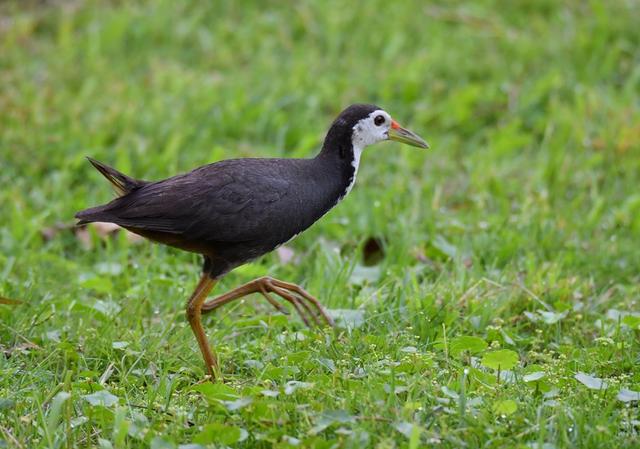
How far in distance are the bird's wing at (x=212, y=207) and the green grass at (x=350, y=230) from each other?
53 centimetres

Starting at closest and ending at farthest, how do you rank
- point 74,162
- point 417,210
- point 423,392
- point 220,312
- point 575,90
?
1. point 423,392
2. point 220,312
3. point 417,210
4. point 74,162
5. point 575,90

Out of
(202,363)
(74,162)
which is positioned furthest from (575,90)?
(202,363)

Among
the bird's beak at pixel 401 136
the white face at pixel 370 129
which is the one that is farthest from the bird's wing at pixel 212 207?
the bird's beak at pixel 401 136

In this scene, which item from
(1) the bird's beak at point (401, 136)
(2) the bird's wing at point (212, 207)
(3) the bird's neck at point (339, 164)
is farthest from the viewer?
(1) the bird's beak at point (401, 136)

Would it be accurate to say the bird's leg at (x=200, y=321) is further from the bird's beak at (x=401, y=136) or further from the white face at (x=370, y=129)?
the bird's beak at (x=401, y=136)

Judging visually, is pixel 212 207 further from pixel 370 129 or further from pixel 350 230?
pixel 350 230

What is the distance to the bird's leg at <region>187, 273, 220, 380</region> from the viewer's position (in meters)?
4.43

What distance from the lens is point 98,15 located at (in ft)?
30.1

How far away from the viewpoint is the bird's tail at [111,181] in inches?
181

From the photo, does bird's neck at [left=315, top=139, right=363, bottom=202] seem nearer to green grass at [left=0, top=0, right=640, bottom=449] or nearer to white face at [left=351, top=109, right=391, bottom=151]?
white face at [left=351, top=109, right=391, bottom=151]

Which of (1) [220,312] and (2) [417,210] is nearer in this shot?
(1) [220,312]

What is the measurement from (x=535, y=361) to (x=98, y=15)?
588cm

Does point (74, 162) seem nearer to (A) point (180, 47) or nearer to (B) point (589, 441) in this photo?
(A) point (180, 47)

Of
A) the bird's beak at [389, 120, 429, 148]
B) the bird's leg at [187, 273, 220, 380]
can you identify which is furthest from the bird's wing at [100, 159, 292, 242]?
the bird's beak at [389, 120, 429, 148]
